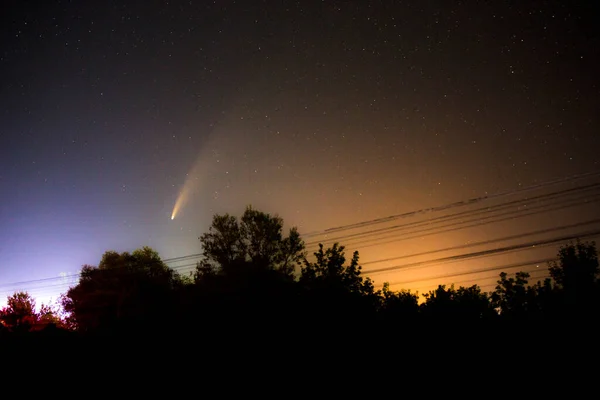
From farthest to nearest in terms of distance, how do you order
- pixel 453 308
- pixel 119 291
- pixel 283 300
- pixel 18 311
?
pixel 18 311 → pixel 119 291 → pixel 453 308 → pixel 283 300

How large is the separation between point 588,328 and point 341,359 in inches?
456

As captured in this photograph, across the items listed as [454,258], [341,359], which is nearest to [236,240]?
[454,258]

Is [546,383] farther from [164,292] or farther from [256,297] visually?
[164,292]

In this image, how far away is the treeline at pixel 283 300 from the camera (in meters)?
12.4

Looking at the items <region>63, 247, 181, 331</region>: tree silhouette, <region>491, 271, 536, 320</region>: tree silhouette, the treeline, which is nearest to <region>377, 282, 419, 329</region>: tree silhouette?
the treeline

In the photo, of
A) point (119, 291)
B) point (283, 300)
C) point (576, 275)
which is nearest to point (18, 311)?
point (119, 291)

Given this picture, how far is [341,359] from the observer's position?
11203mm

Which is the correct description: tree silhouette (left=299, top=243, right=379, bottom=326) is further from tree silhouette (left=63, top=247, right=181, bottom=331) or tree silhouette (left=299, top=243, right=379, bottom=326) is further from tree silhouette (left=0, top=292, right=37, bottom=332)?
tree silhouette (left=0, top=292, right=37, bottom=332)

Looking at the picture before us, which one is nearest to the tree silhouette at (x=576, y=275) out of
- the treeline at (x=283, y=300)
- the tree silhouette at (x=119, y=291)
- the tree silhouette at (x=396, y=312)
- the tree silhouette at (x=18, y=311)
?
the treeline at (x=283, y=300)

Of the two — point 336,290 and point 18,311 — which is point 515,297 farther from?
point 18,311

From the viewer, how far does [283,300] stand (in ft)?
44.9

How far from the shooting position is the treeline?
1241cm

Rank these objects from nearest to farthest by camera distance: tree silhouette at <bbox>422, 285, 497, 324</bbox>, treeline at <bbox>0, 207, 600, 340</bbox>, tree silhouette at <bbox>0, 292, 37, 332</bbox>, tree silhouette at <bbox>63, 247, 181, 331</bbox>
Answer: treeline at <bbox>0, 207, 600, 340</bbox> < tree silhouette at <bbox>422, 285, 497, 324</bbox> < tree silhouette at <bbox>63, 247, 181, 331</bbox> < tree silhouette at <bbox>0, 292, 37, 332</bbox>

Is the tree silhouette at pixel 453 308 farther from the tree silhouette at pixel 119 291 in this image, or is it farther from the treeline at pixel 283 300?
the tree silhouette at pixel 119 291
